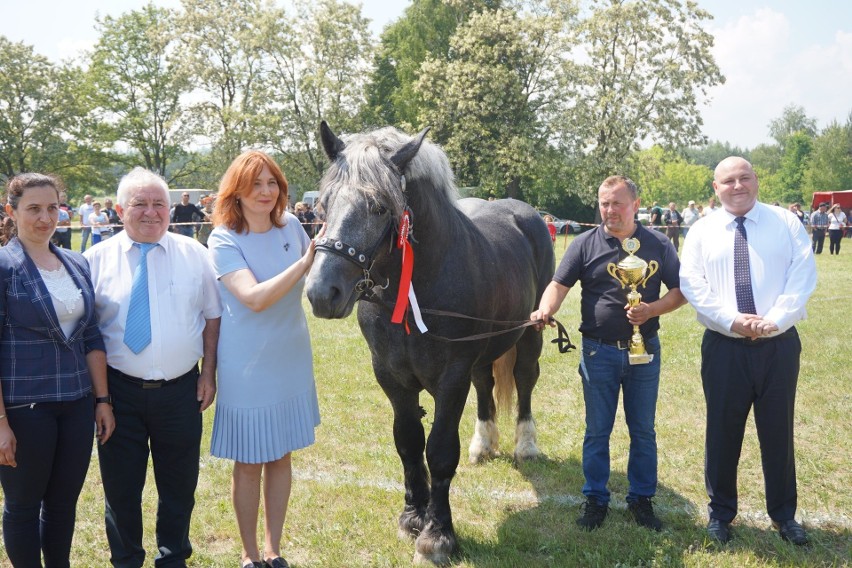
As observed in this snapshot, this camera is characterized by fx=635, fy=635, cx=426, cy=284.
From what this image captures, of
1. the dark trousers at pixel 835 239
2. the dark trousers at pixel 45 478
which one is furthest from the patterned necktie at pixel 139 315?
the dark trousers at pixel 835 239

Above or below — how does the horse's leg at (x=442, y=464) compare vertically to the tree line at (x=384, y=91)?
below

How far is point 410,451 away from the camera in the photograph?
3760 mm

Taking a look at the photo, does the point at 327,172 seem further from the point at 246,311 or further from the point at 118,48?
the point at 118,48

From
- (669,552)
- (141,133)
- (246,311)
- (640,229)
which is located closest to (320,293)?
(246,311)

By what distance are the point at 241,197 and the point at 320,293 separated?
748mm

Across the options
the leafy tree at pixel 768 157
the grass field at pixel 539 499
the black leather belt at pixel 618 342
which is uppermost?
the leafy tree at pixel 768 157

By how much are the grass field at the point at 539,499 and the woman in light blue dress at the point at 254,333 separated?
0.15 m

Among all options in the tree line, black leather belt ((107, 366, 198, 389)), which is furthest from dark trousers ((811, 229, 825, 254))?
black leather belt ((107, 366, 198, 389))

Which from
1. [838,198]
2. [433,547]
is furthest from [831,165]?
[433,547]

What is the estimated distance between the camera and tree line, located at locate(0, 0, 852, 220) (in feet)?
101

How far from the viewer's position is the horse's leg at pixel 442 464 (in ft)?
11.4

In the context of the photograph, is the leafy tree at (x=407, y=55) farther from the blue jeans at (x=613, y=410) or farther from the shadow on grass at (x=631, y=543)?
the shadow on grass at (x=631, y=543)

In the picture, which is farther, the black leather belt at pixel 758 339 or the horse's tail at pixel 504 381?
the horse's tail at pixel 504 381

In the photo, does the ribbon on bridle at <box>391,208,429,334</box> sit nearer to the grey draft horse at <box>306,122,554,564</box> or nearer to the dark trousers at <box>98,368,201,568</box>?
the grey draft horse at <box>306,122,554,564</box>
